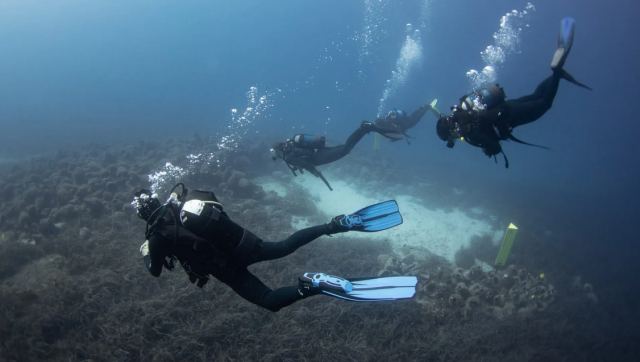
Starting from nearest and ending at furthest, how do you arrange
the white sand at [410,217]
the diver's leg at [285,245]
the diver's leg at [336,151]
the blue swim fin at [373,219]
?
the diver's leg at [285,245] → the blue swim fin at [373,219] → the diver's leg at [336,151] → the white sand at [410,217]

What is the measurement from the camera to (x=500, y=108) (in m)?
5.99

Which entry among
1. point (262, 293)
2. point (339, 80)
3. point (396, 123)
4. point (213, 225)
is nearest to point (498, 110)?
point (262, 293)

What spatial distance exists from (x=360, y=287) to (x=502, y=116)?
3.81 meters

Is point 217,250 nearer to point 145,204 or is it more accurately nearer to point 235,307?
point 145,204

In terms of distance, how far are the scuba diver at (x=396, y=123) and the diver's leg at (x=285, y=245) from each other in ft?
18.5

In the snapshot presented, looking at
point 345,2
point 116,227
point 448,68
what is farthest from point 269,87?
point 116,227

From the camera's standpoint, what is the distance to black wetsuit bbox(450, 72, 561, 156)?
602 cm

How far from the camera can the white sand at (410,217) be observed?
13828 millimetres

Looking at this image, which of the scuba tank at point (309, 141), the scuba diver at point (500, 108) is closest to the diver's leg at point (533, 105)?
the scuba diver at point (500, 108)

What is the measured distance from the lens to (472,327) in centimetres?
815

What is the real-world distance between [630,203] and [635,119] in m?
81.1

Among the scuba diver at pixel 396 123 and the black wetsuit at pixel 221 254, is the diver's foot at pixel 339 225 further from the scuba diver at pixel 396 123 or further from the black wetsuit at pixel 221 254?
the scuba diver at pixel 396 123

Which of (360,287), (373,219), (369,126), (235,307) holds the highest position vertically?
(369,126)

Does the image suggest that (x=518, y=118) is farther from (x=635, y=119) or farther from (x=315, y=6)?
(x=315, y=6)
